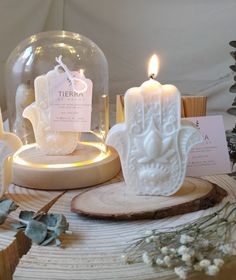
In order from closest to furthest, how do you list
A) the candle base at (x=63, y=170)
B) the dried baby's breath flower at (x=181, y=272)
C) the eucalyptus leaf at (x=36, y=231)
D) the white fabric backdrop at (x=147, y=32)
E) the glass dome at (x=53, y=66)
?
the dried baby's breath flower at (x=181, y=272) < the eucalyptus leaf at (x=36, y=231) < the candle base at (x=63, y=170) < the glass dome at (x=53, y=66) < the white fabric backdrop at (x=147, y=32)

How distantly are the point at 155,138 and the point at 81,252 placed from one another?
24 cm

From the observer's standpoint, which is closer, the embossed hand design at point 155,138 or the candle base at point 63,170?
the embossed hand design at point 155,138

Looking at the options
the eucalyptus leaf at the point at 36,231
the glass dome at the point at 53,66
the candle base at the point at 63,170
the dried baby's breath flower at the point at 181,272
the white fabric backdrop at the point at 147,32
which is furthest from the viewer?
the white fabric backdrop at the point at 147,32

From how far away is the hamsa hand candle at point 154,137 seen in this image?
32.3 inches

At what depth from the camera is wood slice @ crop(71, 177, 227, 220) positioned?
0.79 m

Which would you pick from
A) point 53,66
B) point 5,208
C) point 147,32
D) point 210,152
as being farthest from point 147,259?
point 147,32

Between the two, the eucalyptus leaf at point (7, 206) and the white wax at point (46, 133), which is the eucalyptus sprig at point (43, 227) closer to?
the eucalyptus leaf at point (7, 206)

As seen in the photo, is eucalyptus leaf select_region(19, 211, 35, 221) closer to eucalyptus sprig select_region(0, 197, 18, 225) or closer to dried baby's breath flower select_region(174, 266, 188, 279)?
eucalyptus sprig select_region(0, 197, 18, 225)

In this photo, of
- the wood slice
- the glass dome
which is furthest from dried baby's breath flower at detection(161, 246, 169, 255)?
the glass dome

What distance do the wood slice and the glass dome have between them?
1.19ft

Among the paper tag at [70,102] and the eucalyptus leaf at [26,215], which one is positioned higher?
the paper tag at [70,102]

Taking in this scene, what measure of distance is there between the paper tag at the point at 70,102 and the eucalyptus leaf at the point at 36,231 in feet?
1.08

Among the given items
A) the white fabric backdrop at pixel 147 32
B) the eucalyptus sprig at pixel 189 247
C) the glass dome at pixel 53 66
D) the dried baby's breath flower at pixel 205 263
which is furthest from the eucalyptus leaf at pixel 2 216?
the white fabric backdrop at pixel 147 32

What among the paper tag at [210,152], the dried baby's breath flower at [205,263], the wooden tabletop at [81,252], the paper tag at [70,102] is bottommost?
the wooden tabletop at [81,252]
